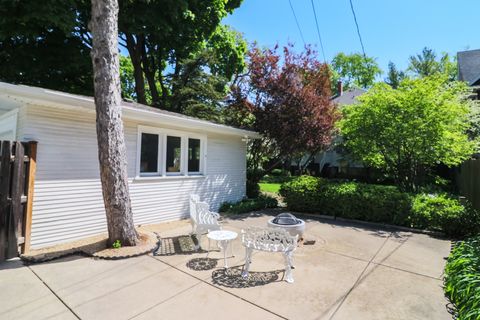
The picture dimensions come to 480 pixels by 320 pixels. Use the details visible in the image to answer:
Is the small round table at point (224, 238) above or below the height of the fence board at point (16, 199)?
below

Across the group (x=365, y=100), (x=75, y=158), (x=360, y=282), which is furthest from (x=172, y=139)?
(x=365, y=100)

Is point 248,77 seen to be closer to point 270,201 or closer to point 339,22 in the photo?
point 339,22

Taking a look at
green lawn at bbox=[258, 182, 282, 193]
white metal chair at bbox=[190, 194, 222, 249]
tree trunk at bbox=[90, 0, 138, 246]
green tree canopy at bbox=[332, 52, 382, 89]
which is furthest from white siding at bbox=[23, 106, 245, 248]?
green tree canopy at bbox=[332, 52, 382, 89]

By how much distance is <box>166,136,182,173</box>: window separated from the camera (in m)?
7.66

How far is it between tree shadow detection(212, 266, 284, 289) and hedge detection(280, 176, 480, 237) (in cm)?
492

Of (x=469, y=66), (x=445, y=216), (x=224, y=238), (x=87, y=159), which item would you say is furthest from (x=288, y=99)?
(x=469, y=66)

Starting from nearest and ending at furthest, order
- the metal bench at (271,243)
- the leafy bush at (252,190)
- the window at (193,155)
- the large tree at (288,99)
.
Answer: the metal bench at (271,243) < the window at (193,155) < the large tree at (288,99) < the leafy bush at (252,190)

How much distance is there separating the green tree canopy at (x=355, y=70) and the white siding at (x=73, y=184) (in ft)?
132

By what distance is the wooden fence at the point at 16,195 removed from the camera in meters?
4.44

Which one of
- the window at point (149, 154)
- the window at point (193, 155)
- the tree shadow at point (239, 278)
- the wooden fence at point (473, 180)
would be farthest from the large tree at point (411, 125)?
the window at point (149, 154)

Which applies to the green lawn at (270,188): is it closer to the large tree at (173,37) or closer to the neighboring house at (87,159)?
the neighboring house at (87,159)

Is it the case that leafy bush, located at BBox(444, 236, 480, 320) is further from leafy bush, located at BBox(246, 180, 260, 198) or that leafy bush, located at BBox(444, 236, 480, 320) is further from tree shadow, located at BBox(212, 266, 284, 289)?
leafy bush, located at BBox(246, 180, 260, 198)

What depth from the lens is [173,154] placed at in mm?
7824

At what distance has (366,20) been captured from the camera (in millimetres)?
9016
